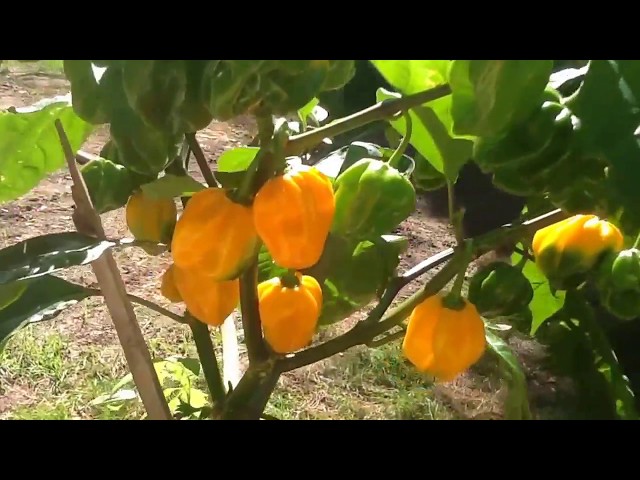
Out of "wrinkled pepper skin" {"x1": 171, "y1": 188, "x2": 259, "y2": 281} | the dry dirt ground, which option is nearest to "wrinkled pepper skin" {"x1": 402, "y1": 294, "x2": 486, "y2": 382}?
"wrinkled pepper skin" {"x1": 171, "y1": 188, "x2": 259, "y2": 281}

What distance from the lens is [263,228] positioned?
0.29 metres

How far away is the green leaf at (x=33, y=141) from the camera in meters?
0.39

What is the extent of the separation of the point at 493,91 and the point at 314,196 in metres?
0.08

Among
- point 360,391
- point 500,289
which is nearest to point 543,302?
point 500,289

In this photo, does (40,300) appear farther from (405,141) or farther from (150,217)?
(405,141)

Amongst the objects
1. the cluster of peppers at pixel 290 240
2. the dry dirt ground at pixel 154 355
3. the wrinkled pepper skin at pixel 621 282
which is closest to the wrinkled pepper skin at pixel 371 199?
the cluster of peppers at pixel 290 240

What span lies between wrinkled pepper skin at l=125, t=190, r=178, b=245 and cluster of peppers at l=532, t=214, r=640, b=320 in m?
0.20

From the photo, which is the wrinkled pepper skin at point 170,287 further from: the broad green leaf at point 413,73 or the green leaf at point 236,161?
the broad green leaf at point 413,73

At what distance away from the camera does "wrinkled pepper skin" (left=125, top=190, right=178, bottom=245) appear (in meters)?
0.39

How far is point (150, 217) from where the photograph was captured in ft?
1.27
